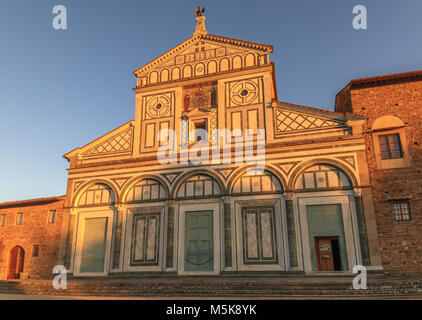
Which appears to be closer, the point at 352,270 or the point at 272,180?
the point at 352,270

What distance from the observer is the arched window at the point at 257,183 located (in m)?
17.2

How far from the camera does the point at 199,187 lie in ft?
60.3

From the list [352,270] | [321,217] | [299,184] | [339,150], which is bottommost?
[352,270]

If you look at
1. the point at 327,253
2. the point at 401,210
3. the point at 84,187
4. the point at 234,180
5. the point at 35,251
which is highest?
the point at 84,187

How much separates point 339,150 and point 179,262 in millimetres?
9938

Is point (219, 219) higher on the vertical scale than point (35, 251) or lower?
→ higher

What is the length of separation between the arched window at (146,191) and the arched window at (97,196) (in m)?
1.24

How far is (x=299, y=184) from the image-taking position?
16.8m

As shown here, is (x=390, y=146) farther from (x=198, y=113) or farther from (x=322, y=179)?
(x=198, y=113)

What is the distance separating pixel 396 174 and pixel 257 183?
6563mm

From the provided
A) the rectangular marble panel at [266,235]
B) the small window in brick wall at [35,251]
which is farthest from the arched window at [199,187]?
the small window in brick wall at [35,251]

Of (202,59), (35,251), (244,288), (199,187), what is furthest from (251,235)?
(35,251)
